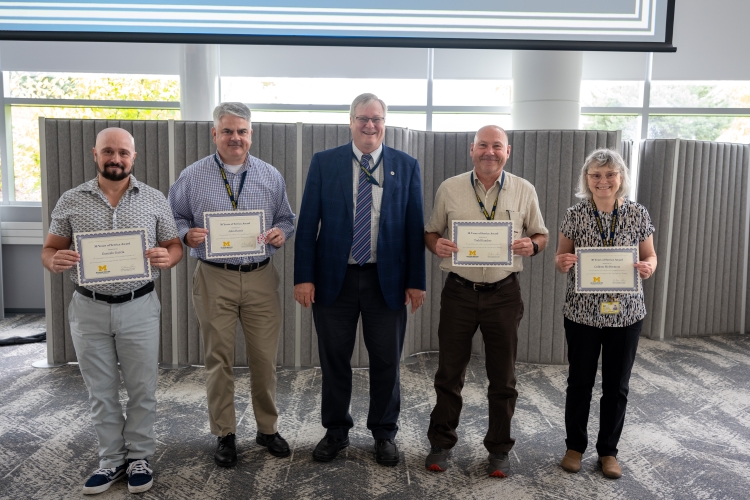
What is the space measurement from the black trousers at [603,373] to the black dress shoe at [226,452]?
1.67m

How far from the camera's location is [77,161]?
13.8 feet

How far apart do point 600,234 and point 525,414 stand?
57.3 inches

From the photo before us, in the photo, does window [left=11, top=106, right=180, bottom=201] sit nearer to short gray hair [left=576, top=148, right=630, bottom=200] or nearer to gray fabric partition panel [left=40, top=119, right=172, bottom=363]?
gray fabric partition panel [left=40, top=119, right=172, bottom=363]

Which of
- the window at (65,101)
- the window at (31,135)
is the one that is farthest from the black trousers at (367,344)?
the window at (31,135)

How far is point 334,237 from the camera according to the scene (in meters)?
2.64

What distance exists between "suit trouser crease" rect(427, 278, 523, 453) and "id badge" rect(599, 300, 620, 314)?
0.37 metres

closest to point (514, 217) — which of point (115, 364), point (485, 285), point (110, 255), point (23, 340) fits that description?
point (485, 285)

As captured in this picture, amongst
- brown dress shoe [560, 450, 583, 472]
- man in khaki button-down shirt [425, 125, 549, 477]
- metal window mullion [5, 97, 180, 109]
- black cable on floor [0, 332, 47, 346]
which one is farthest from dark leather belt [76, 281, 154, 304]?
metal window mullion [5, 97, 180, 109]

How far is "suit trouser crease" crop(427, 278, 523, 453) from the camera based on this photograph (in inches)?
103

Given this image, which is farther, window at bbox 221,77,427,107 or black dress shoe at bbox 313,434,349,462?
window at bbox 221,77,427,107

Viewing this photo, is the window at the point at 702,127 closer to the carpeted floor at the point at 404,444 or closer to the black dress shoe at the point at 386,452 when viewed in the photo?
the carpeted floor at the point at 404,444

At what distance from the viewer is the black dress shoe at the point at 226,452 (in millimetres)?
2740

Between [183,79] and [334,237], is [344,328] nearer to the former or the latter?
[334,237]

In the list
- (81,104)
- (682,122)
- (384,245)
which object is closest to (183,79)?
(81,104)
